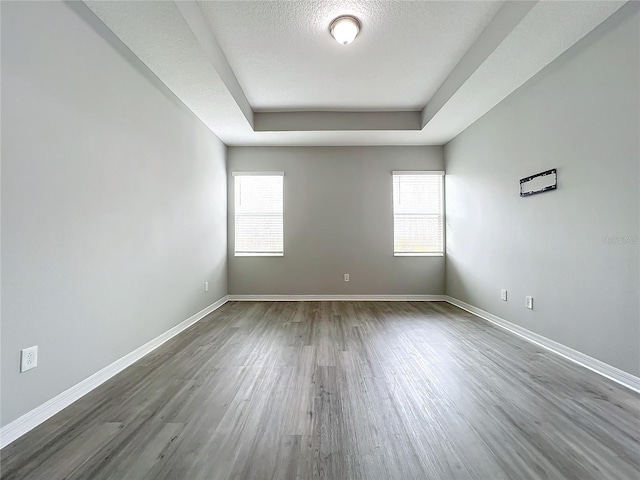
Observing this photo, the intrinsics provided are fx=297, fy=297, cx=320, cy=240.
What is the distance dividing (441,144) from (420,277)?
7.44 feet

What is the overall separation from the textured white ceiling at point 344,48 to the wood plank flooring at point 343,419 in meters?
2.83

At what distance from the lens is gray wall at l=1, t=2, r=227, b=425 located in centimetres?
154

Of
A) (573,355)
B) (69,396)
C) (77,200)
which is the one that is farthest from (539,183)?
(69,396)

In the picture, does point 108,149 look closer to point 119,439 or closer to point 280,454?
point 119,439

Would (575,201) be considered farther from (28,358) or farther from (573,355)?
(28,358)

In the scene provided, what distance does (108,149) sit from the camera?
2.21 meters

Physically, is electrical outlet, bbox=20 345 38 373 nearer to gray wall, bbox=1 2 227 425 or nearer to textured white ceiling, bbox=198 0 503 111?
gray wall, bbox=1 2 227 425

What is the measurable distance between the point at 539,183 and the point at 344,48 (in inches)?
89.8

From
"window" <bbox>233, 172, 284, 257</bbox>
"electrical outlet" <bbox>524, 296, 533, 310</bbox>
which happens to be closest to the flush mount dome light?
"window" <bbox>233, 172, 284, 257</bbox>

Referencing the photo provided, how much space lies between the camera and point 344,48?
9.42 ft

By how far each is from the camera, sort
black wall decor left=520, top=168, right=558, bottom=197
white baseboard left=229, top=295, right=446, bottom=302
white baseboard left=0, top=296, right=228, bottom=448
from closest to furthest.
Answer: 1. white baseboard left=0, top=296, right=228, bottom=448
2. black wall decor left=520, top=168, right=558, bottom=197
3. white baseboard left=229, top=295, right=446, bottom=302

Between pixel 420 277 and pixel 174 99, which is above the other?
pixel 174 99

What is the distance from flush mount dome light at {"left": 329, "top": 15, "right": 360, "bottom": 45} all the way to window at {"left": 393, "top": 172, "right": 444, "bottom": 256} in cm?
275

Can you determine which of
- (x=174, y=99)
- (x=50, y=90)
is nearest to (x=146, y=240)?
(x=50, y=90)
